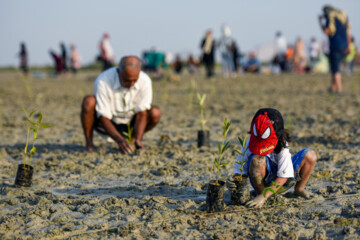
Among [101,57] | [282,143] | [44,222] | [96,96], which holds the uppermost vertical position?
[101,57]

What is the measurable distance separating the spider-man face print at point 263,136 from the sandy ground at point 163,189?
0.41 meters

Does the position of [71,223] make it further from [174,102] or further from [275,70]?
[275,70]

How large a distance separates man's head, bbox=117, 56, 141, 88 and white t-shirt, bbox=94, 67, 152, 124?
0.55 feet

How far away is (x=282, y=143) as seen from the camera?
2783mm

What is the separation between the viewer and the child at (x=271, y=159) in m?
2.72

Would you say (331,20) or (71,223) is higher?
(331,20)

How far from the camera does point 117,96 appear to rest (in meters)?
4.50

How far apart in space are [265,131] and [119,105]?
7.31ft

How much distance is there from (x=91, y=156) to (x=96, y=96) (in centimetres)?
65

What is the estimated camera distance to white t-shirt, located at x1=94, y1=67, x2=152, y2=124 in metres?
4.45

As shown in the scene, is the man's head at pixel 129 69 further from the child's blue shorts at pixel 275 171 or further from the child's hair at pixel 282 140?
the child's hair at pixel 282 140

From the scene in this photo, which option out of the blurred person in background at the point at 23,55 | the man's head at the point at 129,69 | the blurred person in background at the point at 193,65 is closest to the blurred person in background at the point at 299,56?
the blurred person in background at the point at 193,65

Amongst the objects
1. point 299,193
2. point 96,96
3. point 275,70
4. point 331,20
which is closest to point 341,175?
point 299,193

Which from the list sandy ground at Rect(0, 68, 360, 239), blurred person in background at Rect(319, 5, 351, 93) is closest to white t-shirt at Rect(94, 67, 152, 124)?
sandy ground at Rect(0, 68, 360, 239)
